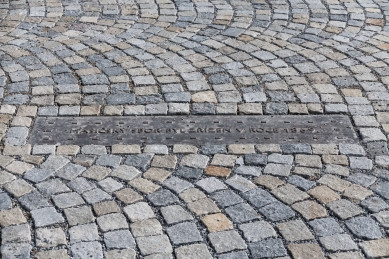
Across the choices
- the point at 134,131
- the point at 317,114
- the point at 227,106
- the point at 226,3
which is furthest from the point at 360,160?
the point at 226,3

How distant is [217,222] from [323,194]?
0.77 m

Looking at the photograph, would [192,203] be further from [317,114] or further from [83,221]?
[317,114]

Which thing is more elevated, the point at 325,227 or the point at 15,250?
the point at 325,227

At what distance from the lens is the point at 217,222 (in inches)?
150

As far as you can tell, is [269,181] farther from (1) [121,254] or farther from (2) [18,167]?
(2) [18,167]

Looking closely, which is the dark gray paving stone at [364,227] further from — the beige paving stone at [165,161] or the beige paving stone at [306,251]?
the beige paving stone at [165,161]

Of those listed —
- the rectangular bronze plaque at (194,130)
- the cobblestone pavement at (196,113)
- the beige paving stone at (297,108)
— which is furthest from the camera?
the beige paving stone at (297,108)

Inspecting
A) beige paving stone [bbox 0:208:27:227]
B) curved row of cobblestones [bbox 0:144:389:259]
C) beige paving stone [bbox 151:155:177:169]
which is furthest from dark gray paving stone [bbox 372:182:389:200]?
beige paving stone [bbox 0:208:27:227]

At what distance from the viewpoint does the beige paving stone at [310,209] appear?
3.89 m

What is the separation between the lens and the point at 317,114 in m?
5.05

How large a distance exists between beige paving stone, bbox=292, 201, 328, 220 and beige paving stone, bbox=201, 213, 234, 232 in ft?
1.50

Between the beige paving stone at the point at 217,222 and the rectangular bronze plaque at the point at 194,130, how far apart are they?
0.89 meters

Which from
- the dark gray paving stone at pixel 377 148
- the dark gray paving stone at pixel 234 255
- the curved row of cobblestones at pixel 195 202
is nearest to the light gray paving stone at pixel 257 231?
the curved row of cobblestones at pixel 195 202

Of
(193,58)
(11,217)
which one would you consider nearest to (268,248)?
(11,217)
